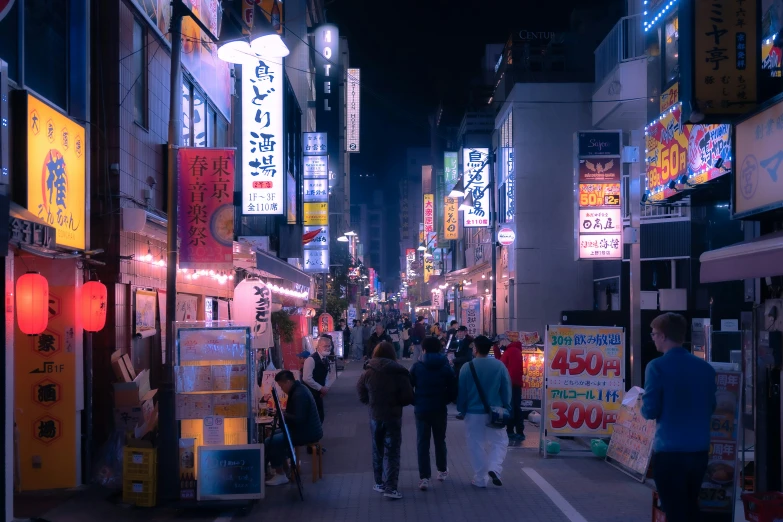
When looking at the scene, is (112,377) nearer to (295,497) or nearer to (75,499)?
(75,499)

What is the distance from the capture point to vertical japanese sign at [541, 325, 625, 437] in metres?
12.3

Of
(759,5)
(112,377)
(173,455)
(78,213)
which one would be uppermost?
(759,5)

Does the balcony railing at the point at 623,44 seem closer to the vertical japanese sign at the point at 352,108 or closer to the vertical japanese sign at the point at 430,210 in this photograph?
the vertical japanese sign at the point at 430,210

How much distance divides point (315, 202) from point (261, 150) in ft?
43.9

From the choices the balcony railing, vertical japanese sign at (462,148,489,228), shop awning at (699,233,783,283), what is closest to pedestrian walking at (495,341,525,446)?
shop awning at (699,233,783,283)

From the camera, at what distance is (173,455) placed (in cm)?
938

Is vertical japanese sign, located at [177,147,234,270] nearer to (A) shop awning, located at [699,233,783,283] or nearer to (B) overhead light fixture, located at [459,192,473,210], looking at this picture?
(A) shop awning, located at [699,233,783,283]

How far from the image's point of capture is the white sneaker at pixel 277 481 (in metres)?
10.8

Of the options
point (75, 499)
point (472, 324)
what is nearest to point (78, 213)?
point (75, 499)

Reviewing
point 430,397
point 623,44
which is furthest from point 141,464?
point 623,44

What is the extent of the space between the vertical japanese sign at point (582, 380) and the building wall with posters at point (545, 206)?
62.3 feet

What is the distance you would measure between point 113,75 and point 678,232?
1729 cm

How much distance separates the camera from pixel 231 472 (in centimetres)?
917

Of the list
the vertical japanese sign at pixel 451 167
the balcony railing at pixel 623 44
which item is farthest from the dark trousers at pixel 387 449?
the vertical japanese sign at pixel 451 167
